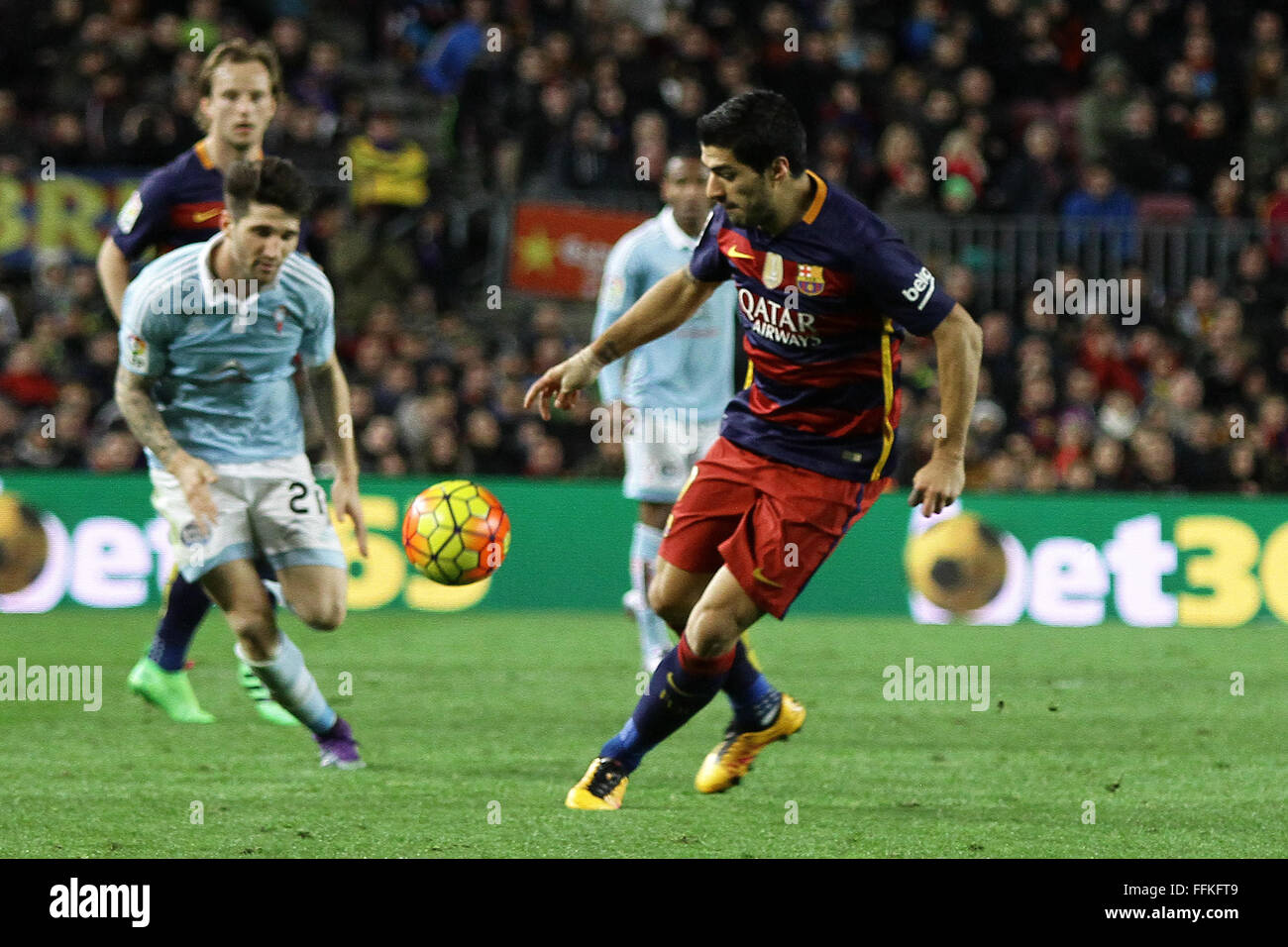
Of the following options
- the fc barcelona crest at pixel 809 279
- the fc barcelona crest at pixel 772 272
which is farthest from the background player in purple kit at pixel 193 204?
the fc barcelona crest at pixel 809 279

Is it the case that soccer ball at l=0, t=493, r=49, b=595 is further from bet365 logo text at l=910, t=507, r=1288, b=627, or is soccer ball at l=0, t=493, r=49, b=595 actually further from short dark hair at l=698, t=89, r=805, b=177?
short dark hair at l=698, t=89, r=805, b=177

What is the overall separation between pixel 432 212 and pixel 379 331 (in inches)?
62.6

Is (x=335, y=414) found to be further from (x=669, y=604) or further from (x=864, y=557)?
(x=864, y=557)

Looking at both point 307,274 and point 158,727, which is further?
point 158,727

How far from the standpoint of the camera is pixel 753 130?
19.5 feet

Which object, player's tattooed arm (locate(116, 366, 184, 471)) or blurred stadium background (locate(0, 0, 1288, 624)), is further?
blurred stadium background (locate(0, 0, 1288, 624))

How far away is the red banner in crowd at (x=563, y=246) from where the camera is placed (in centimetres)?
1680

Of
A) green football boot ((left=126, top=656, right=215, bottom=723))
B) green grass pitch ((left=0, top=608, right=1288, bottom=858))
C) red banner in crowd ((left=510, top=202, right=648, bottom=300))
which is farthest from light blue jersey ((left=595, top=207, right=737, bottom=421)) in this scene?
red banner in crowd ((left=510, top=202, right=648, bottom=300))

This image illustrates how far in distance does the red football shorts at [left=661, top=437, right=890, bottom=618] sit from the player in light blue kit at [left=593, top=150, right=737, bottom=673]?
2.88 m

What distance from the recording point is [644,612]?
9.70 metres

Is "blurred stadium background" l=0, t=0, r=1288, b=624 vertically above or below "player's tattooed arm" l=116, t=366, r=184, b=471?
above

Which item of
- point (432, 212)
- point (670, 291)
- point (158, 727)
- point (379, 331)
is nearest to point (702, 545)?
point (670, 291)

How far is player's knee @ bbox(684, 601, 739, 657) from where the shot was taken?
633 cm
